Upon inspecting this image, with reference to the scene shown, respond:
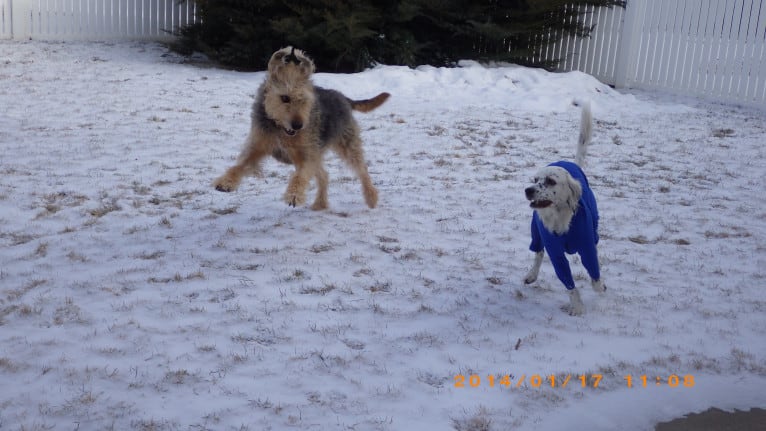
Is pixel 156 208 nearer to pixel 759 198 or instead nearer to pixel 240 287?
pixel 240 287

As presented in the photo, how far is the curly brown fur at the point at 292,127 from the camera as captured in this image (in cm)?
493

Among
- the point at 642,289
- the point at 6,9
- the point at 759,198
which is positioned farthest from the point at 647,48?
the point at 6,9

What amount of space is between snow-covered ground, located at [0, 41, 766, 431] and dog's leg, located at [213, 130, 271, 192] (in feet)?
1.05

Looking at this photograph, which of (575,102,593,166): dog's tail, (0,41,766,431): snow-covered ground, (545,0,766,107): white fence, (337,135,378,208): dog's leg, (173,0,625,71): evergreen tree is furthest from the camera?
(545,0,766,107): white fence

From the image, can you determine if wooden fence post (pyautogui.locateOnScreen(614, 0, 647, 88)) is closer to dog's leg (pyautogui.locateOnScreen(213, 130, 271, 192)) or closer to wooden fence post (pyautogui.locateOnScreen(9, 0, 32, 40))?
dog's leg (pyautogui.locateOnScreen(213, 130, 271, 192))

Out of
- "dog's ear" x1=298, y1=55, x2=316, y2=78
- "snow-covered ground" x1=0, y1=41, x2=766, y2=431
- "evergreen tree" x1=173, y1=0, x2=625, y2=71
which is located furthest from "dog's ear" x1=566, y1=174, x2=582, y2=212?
"evergreen tree" x1=173, y1=0, x2=625, y2=71

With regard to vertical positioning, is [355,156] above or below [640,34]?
below

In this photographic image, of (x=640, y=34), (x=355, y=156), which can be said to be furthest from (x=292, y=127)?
(x=640, y=34)

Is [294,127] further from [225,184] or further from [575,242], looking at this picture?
[575,242]

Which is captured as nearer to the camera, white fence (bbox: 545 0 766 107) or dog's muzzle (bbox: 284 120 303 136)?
dog's muzzle (bbox: 284 120 303 136)

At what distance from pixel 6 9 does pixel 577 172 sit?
42.9 ft
